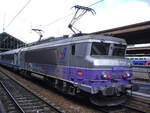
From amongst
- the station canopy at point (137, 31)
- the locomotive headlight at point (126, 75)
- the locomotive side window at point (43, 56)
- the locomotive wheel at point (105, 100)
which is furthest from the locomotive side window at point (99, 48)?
the station canopy at point (137, 31)

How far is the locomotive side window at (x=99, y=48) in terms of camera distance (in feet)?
26.7

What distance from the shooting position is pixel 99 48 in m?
8.28

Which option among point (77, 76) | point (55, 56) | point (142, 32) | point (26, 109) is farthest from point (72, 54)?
point (142, 32)

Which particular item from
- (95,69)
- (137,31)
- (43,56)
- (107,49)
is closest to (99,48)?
(107,49)

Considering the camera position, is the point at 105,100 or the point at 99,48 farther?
the point at 99,48

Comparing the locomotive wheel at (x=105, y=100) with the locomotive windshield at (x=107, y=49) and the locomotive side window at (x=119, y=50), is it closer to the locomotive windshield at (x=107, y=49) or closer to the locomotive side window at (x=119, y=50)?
the locomotive windshield at (x=107, y=49)

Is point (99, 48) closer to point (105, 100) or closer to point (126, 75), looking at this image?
point (126, 75)

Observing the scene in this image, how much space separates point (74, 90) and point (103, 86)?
1680mm

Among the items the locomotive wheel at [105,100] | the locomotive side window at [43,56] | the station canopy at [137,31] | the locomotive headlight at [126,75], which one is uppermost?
the station canopy at [137,31]

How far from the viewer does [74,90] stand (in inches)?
336

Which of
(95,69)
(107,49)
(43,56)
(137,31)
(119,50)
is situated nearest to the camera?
(95,69)

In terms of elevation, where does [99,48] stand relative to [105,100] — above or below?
above

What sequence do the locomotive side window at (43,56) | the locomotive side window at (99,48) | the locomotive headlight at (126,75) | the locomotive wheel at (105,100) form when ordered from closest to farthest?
the locomotive wheel at (105,100) → the locomotive side window at (99,48) → the locomotive headlight at (126,75) → the locomotive side window at (43,56)

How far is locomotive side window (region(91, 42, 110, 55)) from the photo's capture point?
8125 mm
